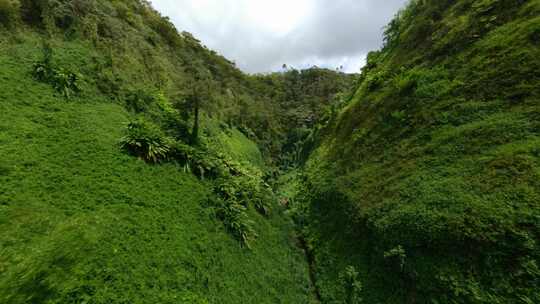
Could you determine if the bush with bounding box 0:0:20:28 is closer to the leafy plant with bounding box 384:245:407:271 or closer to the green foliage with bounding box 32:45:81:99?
the green foliage with bounding box 32:45:81:99

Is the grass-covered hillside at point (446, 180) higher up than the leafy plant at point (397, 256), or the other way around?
the grass-covered hillside at point (446, 180)

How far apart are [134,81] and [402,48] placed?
22085mm

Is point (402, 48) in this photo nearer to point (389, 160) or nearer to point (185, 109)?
point (389, 160)

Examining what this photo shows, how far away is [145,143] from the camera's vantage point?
10.5 meters

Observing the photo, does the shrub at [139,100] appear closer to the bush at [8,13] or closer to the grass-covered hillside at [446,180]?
the bush at [8,13]

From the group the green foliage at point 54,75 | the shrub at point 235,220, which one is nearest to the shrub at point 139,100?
the green foliage at point 54,75

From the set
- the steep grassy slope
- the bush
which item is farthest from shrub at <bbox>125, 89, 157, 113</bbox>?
the bush

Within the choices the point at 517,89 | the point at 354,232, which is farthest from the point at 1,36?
the point at 517,89

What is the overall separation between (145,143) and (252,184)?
6.69 m

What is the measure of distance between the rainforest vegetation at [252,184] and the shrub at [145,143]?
8 centimetres

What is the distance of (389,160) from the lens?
12.8 metres

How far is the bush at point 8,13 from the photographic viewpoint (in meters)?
10.9

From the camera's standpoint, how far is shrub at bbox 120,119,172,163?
33.0 ft

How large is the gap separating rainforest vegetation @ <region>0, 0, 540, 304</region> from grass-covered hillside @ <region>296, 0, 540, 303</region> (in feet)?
0.21
